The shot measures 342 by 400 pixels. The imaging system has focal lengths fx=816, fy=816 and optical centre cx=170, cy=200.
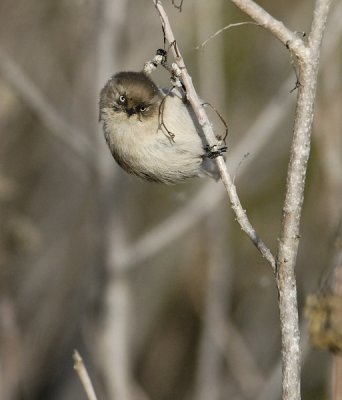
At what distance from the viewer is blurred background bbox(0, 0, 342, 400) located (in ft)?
12.8

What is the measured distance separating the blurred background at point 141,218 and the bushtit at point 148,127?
2.60ft

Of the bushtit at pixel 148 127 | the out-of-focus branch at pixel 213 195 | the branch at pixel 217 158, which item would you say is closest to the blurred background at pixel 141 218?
the out-of-focus branch at pixel 213 195

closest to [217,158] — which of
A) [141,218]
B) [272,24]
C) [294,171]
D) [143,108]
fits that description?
[294,171]

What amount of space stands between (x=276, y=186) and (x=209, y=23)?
1.50 metres

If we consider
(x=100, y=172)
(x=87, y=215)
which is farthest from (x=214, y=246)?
(x=87, y=215)

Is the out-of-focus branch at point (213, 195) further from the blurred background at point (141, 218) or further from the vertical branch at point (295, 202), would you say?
the vertical branch at point (295, 202)

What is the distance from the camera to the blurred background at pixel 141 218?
12.8 feet

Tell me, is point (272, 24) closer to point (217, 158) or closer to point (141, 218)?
point (217, 158)

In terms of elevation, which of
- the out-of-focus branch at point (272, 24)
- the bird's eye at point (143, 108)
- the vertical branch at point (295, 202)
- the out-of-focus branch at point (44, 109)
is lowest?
the vertical branch at point (295, 202)

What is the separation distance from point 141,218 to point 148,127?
271 cm

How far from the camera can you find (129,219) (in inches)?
207

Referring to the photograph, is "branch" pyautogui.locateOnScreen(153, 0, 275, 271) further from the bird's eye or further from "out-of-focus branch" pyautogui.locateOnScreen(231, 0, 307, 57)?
the bird's eye

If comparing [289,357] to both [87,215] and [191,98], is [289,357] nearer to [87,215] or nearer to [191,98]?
[191,98]

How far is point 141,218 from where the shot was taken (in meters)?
5.50
